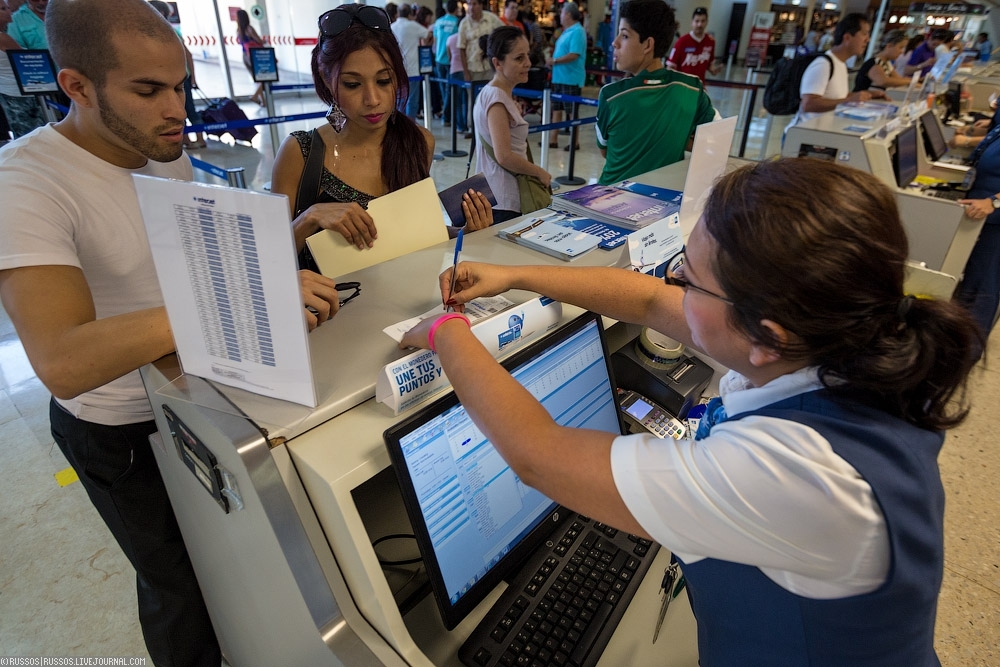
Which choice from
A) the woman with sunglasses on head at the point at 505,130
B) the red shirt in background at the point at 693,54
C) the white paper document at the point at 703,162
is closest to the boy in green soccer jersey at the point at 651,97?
the woman with sunglasses on head at the point at 505,130

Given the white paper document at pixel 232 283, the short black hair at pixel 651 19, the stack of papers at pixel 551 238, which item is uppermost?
the short black hair at pixel 651 19

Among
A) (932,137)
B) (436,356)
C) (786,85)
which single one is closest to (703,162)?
(436,356)

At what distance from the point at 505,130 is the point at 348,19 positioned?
1223mm

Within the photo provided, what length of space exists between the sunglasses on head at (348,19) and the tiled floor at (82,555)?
5.96ft

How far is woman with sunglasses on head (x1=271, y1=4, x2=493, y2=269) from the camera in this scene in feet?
4.97

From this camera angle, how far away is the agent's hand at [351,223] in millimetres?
1203

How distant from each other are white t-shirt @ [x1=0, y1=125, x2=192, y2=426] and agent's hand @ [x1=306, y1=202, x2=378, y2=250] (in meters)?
0.35

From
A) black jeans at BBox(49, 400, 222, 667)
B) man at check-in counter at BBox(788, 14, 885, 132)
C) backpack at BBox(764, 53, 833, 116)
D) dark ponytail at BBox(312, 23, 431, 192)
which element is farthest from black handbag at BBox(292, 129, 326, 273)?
backpack at BBox(764, 53, 833, 116)

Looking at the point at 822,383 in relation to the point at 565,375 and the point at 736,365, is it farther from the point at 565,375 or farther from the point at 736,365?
the point at 565,375

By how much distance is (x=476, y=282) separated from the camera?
101 cm

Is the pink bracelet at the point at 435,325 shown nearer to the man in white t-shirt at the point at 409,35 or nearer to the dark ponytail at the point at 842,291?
the dark ponytail at the point at 842,291

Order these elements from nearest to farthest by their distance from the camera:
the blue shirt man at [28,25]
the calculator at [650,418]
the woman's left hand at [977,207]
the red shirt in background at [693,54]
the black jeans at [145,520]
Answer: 1. the black jeans at [145,520]
2. the calculator at [650,418]
3. the woman's left hand at [977,207]
4. the blue shirt man at [28,25]
5. the red shirt in background at [693,54]

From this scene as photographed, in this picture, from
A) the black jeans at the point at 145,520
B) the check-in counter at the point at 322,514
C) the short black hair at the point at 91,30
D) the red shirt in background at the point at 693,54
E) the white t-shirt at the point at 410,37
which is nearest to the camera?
the check-in counter at the point at 322,514

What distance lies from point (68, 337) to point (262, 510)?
1.37 feet
